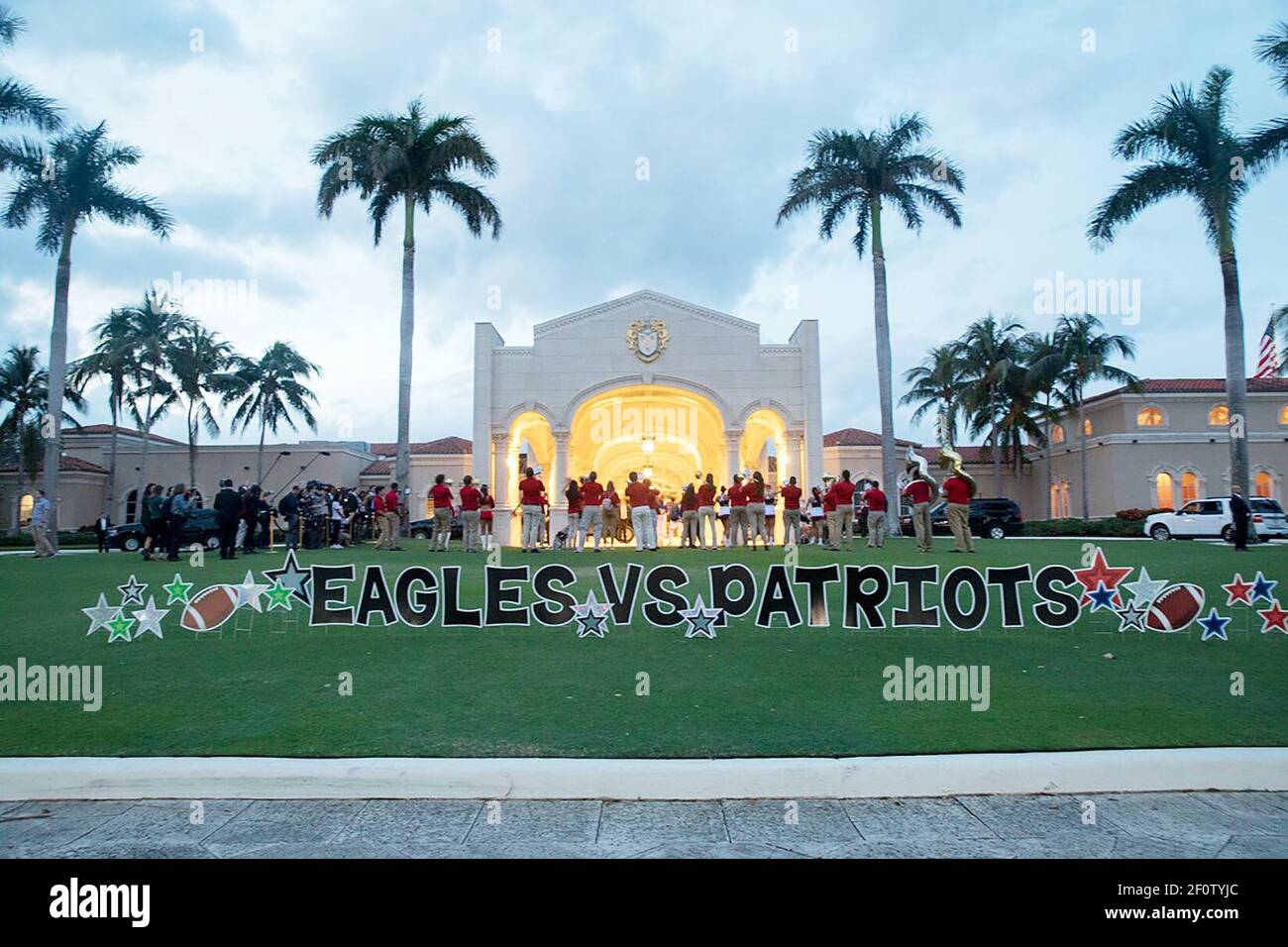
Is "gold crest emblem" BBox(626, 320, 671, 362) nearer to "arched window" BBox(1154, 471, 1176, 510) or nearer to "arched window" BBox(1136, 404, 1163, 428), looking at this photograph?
"arched window" BBox(1136, 404, 1163, 428)

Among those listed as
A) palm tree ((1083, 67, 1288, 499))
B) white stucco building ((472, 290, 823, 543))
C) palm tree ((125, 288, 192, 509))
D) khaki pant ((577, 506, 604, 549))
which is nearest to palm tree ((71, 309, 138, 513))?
palm tree ((125, 288, 192, 509))

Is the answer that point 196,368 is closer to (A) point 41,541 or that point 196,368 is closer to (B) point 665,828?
(A) point 41,541

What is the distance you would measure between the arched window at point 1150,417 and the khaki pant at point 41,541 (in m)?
44.5

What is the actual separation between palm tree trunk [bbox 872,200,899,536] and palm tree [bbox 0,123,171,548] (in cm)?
2497

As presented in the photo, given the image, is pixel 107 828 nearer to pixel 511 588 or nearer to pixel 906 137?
pixel 511 588

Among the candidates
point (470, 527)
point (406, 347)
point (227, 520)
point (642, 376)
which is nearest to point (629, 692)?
point (470, 527)

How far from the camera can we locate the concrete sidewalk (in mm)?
3588

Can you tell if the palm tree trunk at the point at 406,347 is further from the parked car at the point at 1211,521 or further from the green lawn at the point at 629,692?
the parked car at the point at 1211,521

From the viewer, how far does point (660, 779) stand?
4.33m

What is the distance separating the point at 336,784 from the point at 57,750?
2027 millimetres

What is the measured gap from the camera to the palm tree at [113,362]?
36344 millimetres

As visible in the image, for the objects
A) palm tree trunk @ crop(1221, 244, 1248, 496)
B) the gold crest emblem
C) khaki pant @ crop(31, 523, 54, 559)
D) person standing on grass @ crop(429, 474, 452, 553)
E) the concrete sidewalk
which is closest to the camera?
the concrete sidewalk

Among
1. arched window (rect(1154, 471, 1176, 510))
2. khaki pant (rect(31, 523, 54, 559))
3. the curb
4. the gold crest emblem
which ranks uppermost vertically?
the gold crest emblem
